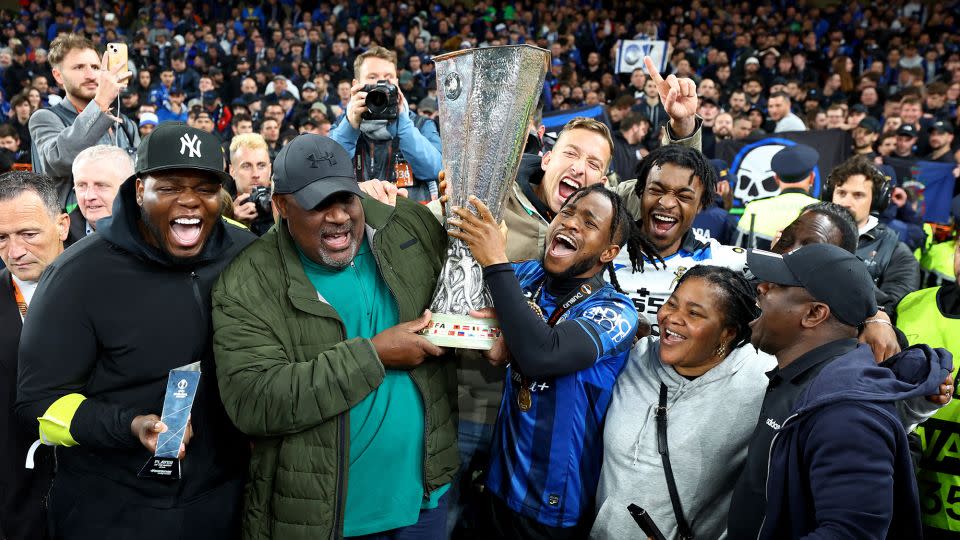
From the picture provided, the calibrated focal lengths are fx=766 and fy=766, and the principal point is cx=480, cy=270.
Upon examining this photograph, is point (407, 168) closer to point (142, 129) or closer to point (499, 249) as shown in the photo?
point (499, 249)

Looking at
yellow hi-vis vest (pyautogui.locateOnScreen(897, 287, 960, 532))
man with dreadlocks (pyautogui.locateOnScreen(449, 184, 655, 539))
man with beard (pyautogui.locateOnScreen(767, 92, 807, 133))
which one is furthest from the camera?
man with beard (pyautogui.locateOnScreen(767, 92, 807, 133))

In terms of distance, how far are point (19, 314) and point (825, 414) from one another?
2.49m

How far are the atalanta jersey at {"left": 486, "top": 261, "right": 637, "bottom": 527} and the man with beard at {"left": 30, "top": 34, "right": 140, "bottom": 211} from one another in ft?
8.66

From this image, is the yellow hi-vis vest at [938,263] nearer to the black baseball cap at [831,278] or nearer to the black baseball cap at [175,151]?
the black baseball cap at [831,278]

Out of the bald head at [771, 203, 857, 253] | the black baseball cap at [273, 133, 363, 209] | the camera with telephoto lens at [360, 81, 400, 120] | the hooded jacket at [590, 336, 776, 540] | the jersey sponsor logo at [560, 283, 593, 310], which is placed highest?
the camera with telephoto lens at [360, 81, 400, 120]

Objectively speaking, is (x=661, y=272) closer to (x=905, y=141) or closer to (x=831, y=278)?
(x=831, y=278)

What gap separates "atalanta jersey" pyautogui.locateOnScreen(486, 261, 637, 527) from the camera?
220 centimetres

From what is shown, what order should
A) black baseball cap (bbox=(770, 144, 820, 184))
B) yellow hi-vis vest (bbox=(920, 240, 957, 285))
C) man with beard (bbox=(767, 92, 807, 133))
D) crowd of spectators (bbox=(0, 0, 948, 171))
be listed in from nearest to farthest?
yellow hi-vis vest (bbox=(920, 240, 957, 285)) < black baseball cap (bbox=(770, 144, 820, 184)) < man with beard (bbox=(767, 92, 807, 133)) < crowd of spectators (bbox=(0, 0, 948, 171))

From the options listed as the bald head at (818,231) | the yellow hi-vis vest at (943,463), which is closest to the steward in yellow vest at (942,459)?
the yellow hi-vis vest at (943,463)

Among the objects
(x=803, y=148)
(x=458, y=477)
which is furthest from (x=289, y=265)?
(x=803, y=148)

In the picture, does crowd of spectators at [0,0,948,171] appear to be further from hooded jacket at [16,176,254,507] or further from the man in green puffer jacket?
hooded jacket at [16,176,254,507]

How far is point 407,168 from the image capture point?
3.87 metres

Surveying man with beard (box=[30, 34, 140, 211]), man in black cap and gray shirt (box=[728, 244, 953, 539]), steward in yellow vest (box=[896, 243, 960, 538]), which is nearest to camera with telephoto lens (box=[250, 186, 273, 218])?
man with beard (box=[30, 34, 140, 211])

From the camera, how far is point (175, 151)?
80.6 inches
